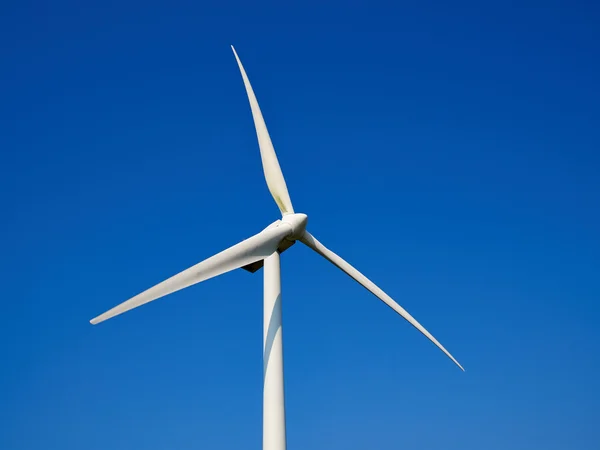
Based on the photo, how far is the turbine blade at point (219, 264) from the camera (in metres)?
18.4

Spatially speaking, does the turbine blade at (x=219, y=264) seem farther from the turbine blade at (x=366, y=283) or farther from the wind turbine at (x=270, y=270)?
the turbine blade at (x=366, y=283)

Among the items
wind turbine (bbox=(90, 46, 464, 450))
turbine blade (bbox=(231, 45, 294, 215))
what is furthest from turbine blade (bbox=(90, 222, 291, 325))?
turbine blade (bbox=(231, 45, 294, 215))

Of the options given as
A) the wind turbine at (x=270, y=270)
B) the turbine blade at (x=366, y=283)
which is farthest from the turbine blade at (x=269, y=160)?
the turbine blade at (x=366, y=283)

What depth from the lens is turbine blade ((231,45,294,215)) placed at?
24.8m

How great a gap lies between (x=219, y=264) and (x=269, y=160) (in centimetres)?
612

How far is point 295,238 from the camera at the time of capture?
23203 mm

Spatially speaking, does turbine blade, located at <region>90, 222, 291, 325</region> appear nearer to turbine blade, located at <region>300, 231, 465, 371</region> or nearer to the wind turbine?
the wind turbine

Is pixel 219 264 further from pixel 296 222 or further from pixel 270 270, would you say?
pixel 296 222

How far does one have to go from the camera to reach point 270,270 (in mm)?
21922

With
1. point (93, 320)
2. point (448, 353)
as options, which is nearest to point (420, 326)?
point (448, 353)

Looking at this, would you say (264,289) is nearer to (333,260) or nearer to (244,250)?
(244,250)

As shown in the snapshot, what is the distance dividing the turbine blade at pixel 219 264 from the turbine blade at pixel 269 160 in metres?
1.96

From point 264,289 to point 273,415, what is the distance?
3.82m

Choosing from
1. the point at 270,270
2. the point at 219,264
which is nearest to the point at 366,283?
the point at 270,270
